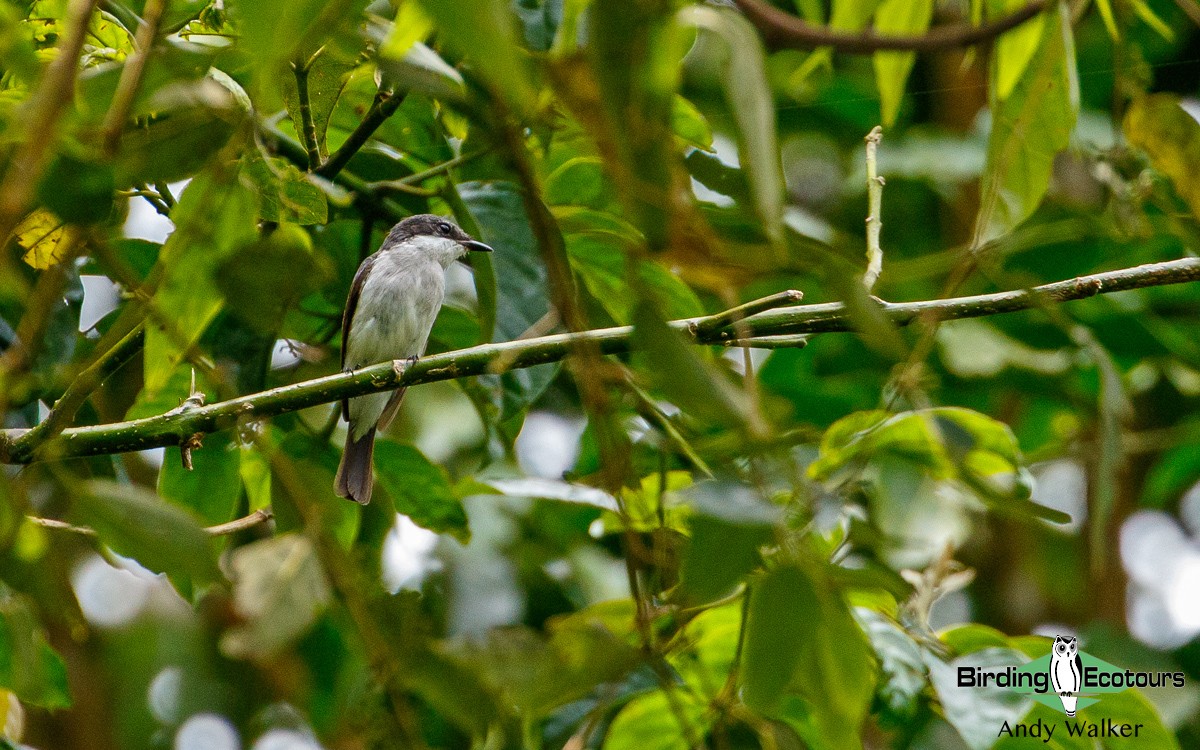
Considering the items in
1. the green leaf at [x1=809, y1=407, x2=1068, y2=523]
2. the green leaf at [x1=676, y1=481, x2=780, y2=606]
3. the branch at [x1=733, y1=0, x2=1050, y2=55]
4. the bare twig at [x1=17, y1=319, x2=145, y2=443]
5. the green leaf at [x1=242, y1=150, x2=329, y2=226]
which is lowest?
the green leaf at [x1=809, y1=407, x2=1068, y2=523]

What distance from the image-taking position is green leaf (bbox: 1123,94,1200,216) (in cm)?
195

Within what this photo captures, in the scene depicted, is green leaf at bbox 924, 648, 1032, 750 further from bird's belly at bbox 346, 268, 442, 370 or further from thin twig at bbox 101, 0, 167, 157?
bird's belly at bbox 346, 268, 442, 370

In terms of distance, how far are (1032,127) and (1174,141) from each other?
38 centimetres

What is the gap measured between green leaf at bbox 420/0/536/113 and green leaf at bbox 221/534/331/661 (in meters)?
0.43

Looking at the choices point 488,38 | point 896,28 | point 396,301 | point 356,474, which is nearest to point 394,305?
point 396,301

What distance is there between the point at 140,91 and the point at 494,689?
0.58 m

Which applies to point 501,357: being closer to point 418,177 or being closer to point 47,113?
point 418,177

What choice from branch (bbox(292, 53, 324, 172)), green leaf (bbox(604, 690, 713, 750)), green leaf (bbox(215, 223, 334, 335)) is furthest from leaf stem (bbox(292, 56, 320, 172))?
green leaf (bbox(604, 690, 713, 750))

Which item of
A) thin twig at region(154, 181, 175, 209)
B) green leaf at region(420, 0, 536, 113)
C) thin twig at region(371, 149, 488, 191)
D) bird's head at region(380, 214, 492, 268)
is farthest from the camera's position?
bird's head at region(380, 214, 492, 268)

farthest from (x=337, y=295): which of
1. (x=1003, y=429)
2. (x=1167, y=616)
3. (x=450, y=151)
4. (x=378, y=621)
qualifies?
(x=1167, y=616)

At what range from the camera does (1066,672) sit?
88.5 inches

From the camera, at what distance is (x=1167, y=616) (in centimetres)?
630

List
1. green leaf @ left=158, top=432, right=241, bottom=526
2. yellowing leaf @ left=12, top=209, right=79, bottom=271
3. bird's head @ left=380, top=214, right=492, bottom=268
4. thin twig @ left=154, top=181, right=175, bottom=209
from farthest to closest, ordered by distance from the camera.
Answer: bird's head @ left=380, top=214, right=492, bottom=268 → green leaf @ left=158, top=432, right=241, bottom=526 → thin twig @ left=154, top=181, right=175, bottom=209 → yellowing leaf @ left=12, top=209, right=79, bottom=271

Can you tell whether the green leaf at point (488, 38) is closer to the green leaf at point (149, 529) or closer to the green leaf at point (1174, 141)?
the green leaf at point (149, 529)
